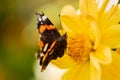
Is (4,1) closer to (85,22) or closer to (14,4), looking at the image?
(14,4)

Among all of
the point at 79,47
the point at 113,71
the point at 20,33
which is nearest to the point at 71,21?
the point at 79,47

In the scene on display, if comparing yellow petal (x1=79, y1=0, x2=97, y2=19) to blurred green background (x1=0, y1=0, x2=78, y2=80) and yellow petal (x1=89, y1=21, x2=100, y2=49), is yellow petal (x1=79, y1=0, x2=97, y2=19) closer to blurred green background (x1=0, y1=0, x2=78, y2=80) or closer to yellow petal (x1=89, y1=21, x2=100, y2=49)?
yellow petal (x1=89, y1=21, x2=100, y2=49)

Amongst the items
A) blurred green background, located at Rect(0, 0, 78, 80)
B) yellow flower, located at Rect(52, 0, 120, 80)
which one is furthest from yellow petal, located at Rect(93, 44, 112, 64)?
blurred green background, located at Rect(0, 0, 78, 80)

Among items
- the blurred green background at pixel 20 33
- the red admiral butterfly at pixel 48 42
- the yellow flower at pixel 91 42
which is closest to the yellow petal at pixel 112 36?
the yellow flower at pixel 91 42

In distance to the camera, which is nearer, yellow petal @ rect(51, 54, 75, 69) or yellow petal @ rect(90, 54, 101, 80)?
yellow petal @ rect(90, 54, 101, 80)

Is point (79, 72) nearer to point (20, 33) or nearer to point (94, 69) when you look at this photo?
point (94, 69)
